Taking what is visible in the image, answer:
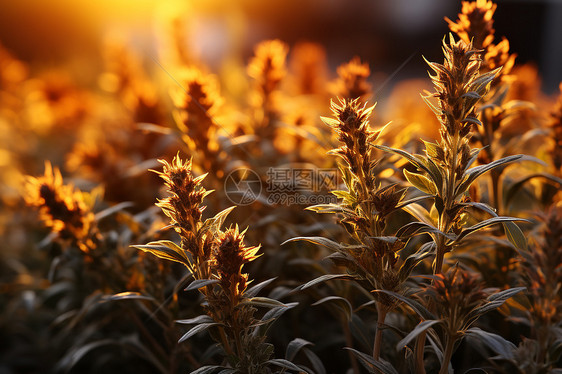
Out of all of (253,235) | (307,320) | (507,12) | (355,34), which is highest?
(355,34)

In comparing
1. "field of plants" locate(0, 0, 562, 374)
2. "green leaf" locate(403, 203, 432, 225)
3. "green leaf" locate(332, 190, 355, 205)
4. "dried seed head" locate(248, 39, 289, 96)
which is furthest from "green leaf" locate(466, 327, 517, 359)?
"dried seed head" locate(248, 39, 289, 96)

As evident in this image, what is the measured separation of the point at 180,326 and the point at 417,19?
13.2 metres

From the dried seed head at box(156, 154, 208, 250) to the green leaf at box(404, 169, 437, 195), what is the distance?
17.8 inches

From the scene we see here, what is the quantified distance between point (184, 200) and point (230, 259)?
158 mm

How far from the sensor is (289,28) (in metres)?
12.2

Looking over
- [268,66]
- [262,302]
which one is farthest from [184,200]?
[268,66]

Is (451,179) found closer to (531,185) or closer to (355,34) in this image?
(531,185)

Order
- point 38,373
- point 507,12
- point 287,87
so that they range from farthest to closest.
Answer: point 507,12
point 287,87
point 38,373

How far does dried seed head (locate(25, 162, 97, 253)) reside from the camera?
1320 mm

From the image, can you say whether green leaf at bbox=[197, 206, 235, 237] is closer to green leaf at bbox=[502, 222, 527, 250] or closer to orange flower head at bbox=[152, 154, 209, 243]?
orange flower head at bbox=[152, 154, 209, 243]

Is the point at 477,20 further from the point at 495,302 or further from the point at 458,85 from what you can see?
the point at 495,302

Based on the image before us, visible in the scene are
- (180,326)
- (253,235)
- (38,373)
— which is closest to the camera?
(180,326)

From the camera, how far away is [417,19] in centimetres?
1279

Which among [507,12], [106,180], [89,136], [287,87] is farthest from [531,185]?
[507,12]
